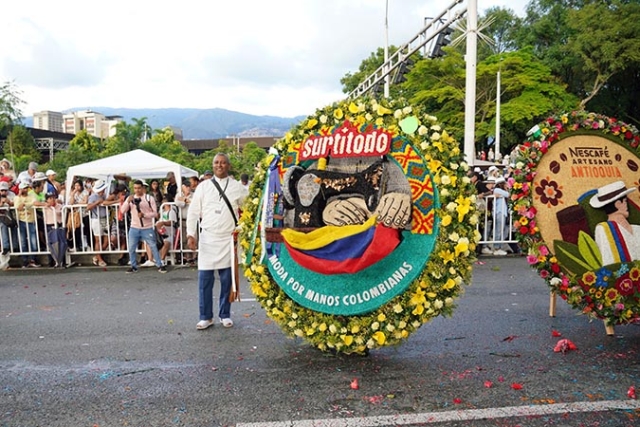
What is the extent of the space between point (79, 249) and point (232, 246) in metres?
6.60

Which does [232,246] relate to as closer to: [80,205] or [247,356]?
[247,356]

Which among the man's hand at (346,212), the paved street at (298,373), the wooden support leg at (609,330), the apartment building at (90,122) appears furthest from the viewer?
the apartment building at (90,122)

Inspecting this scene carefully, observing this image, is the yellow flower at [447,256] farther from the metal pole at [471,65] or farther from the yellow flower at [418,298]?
the metal pole at [471,65]

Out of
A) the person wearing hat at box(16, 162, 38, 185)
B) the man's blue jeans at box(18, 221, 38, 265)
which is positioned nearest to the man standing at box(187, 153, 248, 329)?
the man's blue jeans at box(18, 221, 38, 265)

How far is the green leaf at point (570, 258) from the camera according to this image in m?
5.31

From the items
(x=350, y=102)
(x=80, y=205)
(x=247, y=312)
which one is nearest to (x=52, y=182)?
(x=80, y=205)

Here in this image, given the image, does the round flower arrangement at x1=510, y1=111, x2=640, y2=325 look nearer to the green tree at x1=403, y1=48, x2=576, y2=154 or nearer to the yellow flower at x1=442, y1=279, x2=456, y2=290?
the yellow flower at x1=442, y1=279, x2=456, y2=290

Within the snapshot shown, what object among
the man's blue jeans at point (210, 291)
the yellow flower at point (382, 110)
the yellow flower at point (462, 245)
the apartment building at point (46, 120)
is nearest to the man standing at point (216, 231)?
the man's blue jeans at point (210, 291)

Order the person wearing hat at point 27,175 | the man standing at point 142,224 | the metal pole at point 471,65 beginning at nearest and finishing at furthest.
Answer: the man standing at point 142,224 < the person wearing hat at point 27,175 < the metal pole at point 471,65

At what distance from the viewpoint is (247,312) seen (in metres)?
6.90

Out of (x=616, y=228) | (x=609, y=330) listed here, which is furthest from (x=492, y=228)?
(x=616, y=228)

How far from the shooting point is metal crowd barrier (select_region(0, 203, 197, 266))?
Result: 11102 mm

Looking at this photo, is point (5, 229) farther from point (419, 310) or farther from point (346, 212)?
point (419, 310)

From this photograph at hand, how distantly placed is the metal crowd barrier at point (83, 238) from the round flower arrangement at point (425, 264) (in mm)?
6648
